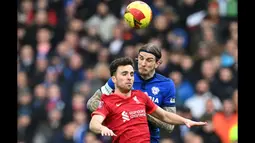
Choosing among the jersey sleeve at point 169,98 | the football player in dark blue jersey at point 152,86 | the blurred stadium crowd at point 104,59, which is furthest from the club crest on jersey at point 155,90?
the blurred stadium crowd at point 104,59

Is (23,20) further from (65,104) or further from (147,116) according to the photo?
(147,116)

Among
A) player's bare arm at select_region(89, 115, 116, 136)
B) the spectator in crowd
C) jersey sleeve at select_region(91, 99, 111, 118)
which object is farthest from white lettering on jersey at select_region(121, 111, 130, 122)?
the spectator in crowd

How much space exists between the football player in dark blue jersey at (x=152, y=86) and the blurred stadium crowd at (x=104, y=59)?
13.5ft

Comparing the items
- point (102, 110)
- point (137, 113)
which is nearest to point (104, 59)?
point (137, 113)

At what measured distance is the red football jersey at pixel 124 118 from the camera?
30.3ft

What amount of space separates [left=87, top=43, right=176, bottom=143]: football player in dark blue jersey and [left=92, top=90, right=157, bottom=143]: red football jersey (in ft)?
1.44

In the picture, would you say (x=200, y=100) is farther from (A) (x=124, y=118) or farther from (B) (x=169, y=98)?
(A) (x=124, y=118)

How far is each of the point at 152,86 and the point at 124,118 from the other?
36.9 inches

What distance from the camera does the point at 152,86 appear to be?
10.1 m

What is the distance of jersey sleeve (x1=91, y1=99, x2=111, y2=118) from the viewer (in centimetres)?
911

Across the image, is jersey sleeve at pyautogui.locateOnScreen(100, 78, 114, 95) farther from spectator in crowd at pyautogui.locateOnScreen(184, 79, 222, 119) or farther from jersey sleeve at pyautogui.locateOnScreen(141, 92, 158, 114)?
spectator in crowd at pyautogui.locateOnScreen(184, 79, 222, 119)

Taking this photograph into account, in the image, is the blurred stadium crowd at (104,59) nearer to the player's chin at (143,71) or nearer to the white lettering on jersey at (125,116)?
the player's chin at (143,71)

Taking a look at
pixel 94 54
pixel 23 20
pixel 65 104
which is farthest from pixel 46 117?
pixel 23 20
